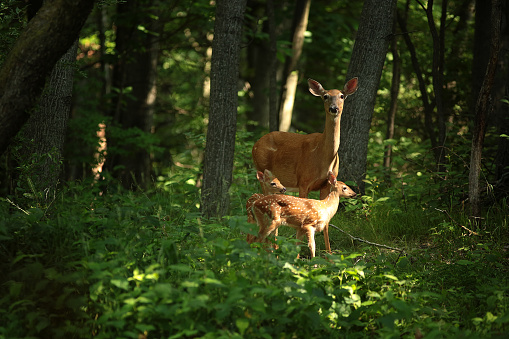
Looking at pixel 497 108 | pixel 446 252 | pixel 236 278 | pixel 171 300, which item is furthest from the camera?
pixel 497 108

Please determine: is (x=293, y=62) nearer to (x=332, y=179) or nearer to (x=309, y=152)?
(x=309, y=152)

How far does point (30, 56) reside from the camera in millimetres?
4863

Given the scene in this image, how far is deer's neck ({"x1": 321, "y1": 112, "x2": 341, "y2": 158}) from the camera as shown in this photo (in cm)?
677

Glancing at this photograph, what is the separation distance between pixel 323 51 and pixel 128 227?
12480mm

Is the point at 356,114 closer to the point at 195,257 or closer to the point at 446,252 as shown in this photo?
the point at 446,252

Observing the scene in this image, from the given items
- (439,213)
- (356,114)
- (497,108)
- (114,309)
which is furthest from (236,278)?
(497,108)

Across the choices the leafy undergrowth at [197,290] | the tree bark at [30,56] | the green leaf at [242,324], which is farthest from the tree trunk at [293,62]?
the green leaf at [242,324]

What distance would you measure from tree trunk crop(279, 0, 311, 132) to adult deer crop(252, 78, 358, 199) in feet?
20.8

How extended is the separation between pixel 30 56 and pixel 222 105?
3793mm

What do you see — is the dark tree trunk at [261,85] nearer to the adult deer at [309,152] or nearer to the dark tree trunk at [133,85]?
the dark tree trunk at [133,85]

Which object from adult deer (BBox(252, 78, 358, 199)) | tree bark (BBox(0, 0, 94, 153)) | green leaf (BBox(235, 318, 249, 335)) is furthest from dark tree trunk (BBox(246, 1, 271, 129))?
green leaf (BBox(235, 318, 249, 335))

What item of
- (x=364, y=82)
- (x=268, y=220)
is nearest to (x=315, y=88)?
(x=364, y=82)

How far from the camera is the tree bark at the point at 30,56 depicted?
4.86m

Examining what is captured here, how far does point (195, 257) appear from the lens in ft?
16.8
